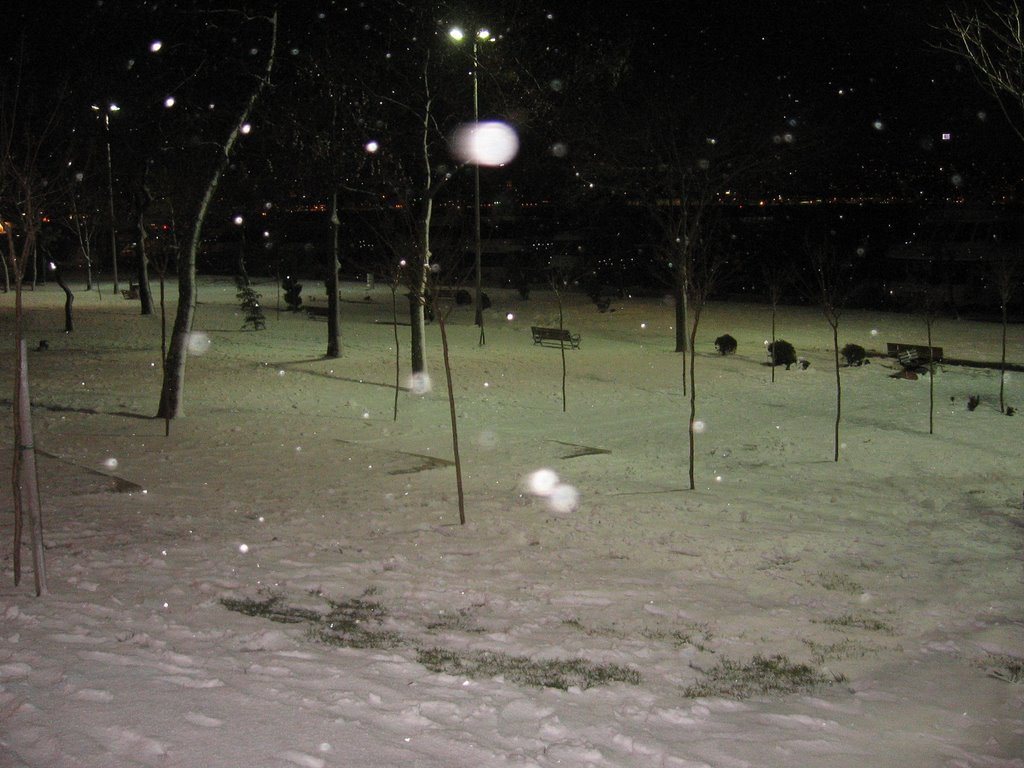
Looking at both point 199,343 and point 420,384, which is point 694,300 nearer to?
point 420,384

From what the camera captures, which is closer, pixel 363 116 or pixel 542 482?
pixel 542 482

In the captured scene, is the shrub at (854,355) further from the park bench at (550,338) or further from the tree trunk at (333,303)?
the tree trunk at (333,303)

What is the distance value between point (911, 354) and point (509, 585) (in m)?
18.7

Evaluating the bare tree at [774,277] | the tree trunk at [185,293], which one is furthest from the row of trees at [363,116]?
the bare tree at [774,277]

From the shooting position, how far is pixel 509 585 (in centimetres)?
780

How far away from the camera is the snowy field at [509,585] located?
4.62 meters

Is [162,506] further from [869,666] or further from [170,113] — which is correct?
[170,113]

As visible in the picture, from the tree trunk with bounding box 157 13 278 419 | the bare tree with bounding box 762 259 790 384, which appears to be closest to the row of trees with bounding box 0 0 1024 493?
the tree trunk with bounding box 157 13 278 419

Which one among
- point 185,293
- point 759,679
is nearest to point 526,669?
point 759,679

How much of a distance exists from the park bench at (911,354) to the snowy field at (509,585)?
11.8 ft

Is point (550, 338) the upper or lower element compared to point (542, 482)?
upper

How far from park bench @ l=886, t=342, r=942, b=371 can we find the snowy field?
3600 millimetres

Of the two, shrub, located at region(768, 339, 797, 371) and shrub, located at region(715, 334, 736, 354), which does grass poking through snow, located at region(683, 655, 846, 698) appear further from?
shrub, located at region(715, 334, 736, 354)

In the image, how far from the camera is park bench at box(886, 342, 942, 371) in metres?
23.1
